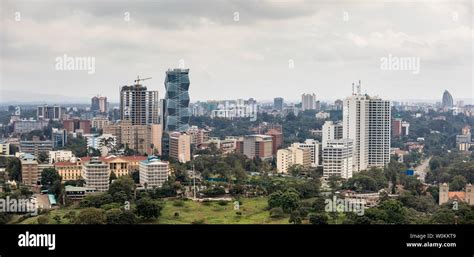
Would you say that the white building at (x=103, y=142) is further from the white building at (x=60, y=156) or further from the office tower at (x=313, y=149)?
the office tower at (x=313, y=149)

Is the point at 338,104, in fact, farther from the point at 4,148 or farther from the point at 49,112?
the point at 4,148

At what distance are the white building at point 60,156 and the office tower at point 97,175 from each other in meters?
0.89

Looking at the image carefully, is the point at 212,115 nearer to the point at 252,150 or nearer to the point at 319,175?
the point at 252,150

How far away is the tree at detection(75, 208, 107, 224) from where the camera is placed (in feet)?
15.9

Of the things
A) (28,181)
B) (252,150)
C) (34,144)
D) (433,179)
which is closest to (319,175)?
(433,179)

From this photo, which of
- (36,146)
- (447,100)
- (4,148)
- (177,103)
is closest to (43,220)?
(4,148)

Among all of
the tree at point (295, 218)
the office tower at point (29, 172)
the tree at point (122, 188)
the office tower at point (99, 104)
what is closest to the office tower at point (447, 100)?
the tree at point (295, 218)

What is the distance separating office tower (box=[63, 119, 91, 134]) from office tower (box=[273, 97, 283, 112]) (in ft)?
10.6

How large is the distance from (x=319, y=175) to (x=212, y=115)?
4.95m

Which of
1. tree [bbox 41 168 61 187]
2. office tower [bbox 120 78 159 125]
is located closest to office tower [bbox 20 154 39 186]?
tree [bbox 41 168 61 187]

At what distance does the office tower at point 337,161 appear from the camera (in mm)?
8406
